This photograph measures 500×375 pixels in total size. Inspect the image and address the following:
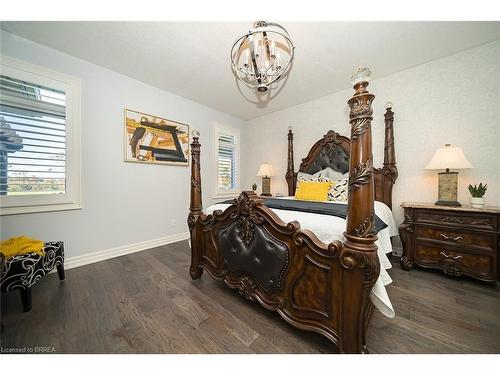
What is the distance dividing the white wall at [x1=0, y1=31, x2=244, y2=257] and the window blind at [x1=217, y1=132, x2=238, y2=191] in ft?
2.94

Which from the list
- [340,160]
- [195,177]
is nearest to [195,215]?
[195,177]

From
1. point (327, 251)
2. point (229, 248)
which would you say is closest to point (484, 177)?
point (327, 251)

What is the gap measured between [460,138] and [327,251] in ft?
8.33

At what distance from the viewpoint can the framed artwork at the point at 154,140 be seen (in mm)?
2762

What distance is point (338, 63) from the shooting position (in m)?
2.38

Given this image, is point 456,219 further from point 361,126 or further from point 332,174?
point 361,126

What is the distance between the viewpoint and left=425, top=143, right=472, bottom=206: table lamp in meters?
1.95

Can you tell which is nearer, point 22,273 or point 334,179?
point 22,273

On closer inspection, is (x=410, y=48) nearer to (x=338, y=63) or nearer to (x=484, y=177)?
(x=338, y=63)

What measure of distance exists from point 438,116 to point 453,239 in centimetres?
150

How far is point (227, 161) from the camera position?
4266mm

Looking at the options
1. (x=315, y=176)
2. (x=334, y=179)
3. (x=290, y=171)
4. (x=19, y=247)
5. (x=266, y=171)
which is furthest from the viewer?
(x=266, y=171)

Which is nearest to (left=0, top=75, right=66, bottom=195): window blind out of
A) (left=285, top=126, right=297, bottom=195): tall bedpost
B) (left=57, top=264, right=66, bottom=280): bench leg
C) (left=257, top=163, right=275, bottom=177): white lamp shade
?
(left=57, top=264, right=66, bottom=280): bench leg
